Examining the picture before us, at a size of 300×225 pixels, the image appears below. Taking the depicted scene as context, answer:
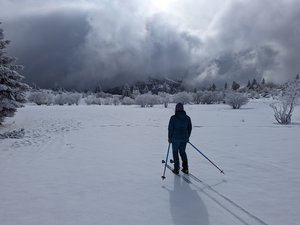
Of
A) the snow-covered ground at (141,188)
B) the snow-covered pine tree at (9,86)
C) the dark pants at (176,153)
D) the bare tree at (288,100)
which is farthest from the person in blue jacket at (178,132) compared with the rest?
the bare tree at (288,100)

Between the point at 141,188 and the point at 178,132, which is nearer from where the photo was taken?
the point at 141,188

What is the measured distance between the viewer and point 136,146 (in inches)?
539

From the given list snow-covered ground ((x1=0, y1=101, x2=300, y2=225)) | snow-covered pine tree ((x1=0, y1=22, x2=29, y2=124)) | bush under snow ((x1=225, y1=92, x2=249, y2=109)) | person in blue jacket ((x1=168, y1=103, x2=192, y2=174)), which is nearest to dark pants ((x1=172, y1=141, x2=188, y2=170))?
person in blue jacket ((x1=168, y1=103, x2=192, y2=174))

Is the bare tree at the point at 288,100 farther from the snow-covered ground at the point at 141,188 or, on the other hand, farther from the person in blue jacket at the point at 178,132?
the person in blue jacket at the point at 178,132

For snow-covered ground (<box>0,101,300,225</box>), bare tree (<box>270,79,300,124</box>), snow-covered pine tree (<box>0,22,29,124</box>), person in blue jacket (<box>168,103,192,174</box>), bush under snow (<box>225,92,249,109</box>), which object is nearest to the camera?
snow-covered ground (<box>0,101,300,225</box>)

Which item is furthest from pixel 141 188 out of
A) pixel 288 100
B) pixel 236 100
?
pixel 236 100

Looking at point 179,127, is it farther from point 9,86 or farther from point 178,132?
point 9,86

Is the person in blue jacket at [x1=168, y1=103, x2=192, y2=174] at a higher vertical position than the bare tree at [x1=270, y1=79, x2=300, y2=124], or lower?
lower

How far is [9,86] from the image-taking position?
20.0 meters

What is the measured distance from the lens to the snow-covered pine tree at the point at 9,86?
19.5 m

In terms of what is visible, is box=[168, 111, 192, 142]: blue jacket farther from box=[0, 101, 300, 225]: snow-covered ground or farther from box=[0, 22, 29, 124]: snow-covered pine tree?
box=[0, 22, 29, 124]: snow-covered pine tree

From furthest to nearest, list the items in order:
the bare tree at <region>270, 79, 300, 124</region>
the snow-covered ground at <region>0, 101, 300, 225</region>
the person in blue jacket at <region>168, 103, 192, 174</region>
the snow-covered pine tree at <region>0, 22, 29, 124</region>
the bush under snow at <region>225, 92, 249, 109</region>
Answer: the bush under snow at <region>225, 92, 249, 109</region>, the bare tree at <region>270, 79, 300, 124</region>, the snow-covered pine tree at <region>0, 22, 29, 124</region>, the person in blue jacket at <region>168, 103, 192, 174</region>, the snow-covered ground at <region>0, 101, 300, 225</region>

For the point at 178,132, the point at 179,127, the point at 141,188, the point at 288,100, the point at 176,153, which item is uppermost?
the point at 288,100

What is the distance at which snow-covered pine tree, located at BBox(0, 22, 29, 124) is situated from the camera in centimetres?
1950
